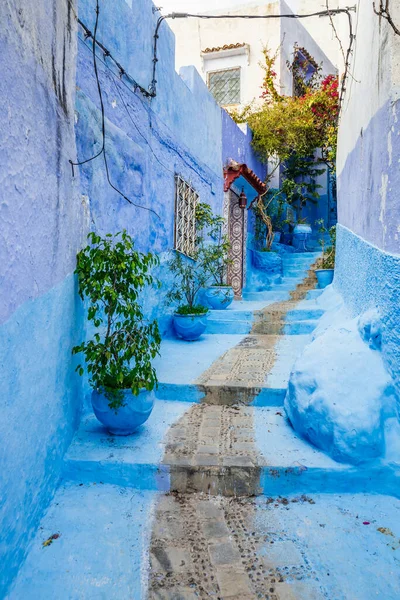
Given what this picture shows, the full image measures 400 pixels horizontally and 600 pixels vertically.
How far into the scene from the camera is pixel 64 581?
1974 mm

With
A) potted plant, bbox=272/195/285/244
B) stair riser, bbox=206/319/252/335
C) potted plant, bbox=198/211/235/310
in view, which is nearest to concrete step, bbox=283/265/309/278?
potted plant, bbox=272/195/285/244

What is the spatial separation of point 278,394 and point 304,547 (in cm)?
161

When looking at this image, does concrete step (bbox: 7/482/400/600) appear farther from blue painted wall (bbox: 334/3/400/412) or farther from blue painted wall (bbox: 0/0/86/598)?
blue painted wall (bbox: 334/3/400/412)

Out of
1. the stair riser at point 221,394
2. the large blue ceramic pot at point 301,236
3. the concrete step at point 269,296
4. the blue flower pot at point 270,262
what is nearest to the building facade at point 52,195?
the stair riser at point 221,394

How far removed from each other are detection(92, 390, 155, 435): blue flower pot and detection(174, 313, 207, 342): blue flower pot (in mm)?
2425

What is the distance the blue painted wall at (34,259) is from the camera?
6.29 feet

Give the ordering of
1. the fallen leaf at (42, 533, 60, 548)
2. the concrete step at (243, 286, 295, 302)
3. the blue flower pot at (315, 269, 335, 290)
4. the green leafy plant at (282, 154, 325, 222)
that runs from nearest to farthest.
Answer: the fallen leaf at (42, 533, 60, 548) → the concrete step at (243, 286, 295, 302) → the blue flower pot at (315, 269, 335, 290) → the green leafy plant at (282, 154, 325, 222)

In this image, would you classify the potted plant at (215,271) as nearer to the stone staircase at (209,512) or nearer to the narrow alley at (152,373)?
the narrow alley at (152,373)

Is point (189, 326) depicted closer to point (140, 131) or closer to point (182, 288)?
point (182, 288)

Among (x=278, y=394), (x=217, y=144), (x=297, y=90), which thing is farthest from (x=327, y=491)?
(x=297, y=90)

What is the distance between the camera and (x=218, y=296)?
6.81 metres

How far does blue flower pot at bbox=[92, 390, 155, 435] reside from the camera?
299 centimetres

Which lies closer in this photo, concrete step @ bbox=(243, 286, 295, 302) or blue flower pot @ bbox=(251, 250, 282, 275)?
concrete step @ bbox=(243, 286, 295, 302)

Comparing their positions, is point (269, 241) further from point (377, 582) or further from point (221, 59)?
point (377, 582)
